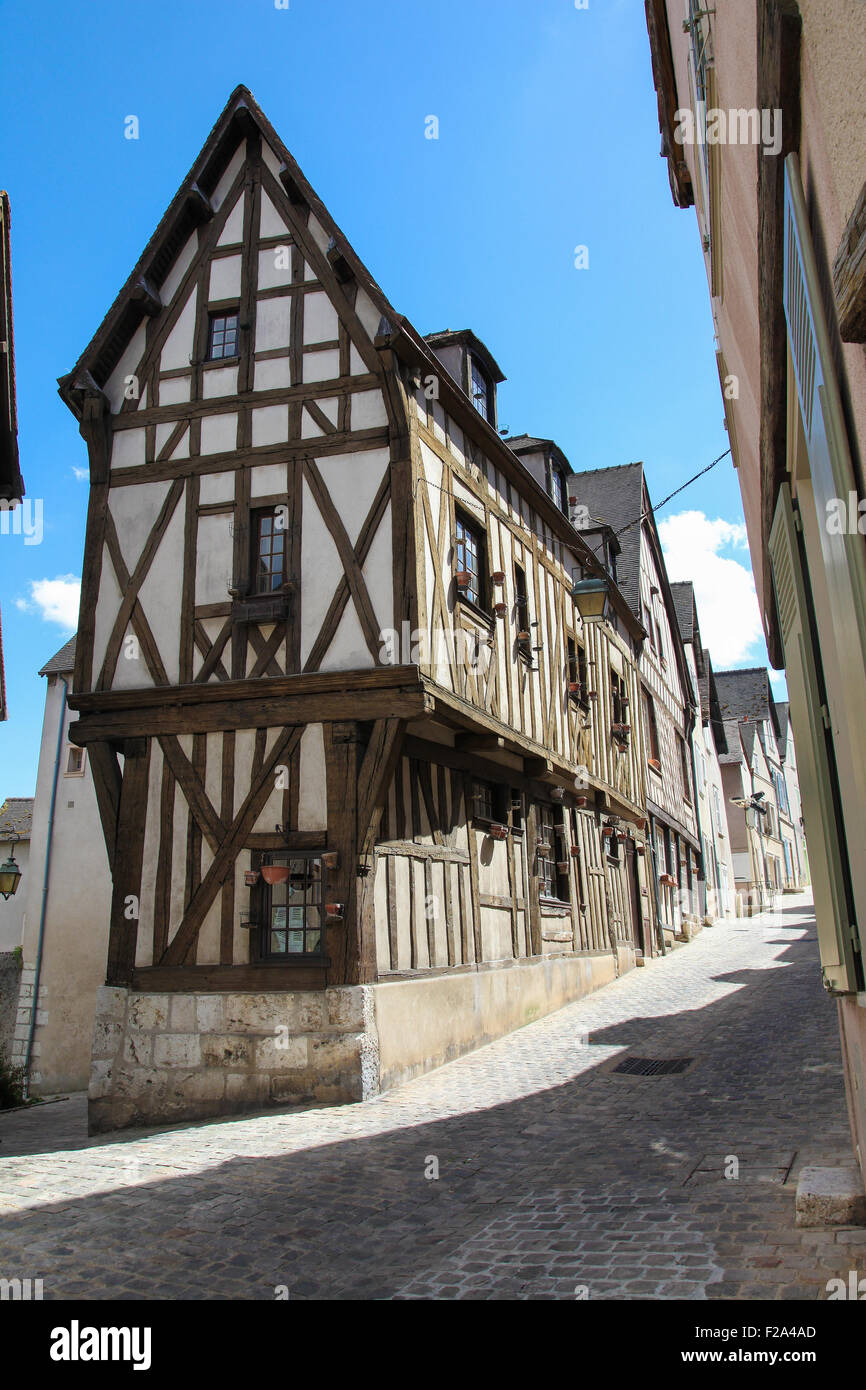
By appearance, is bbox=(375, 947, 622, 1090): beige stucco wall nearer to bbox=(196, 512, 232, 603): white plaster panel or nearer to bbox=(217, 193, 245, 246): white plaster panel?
bbox=(196, 512, 232, 603): white plaster panel

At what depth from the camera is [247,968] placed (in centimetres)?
816

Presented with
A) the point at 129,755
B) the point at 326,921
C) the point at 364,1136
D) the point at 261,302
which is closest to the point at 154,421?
the point at 261,302

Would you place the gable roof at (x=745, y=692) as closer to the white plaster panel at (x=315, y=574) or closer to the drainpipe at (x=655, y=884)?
the drainpipe at (x=655, y=884)

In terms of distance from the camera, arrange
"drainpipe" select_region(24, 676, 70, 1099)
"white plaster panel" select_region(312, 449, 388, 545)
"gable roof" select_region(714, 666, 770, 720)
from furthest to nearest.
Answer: "gable roof" select_region(714, 666, 770, 720)
"drainpipe" select_region(24, 676, 70, 1099)
"white plaster panel" select_region(312, 449, 388, 545)

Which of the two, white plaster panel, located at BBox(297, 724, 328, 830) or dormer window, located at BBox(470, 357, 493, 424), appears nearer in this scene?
white plaster panel, located at BBox(297, 724, 328, 830)

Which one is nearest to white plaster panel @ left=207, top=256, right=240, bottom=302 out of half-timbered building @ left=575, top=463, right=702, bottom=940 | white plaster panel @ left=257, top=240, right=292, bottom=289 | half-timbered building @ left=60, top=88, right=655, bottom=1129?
half-timbered building @ left=60, top=88, right=655, bottom=1129

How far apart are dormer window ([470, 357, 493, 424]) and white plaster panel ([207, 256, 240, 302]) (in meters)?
2.88

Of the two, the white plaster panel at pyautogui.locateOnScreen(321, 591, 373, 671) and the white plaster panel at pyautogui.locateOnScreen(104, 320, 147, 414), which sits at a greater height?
the white plaster panel at pyautogui.locateOnScreen(104, 320, 147, 414)

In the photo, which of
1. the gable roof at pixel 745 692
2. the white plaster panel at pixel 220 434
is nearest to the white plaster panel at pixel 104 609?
the white plaster panel at pixel 220 434

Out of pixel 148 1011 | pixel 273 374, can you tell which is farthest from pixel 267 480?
pixel 148 1011

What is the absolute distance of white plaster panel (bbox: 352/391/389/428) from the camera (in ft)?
29.3

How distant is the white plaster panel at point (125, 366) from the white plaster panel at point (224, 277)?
87cm

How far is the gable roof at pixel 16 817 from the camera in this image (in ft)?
67.5

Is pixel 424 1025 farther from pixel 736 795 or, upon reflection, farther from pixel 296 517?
pixel 736 795
